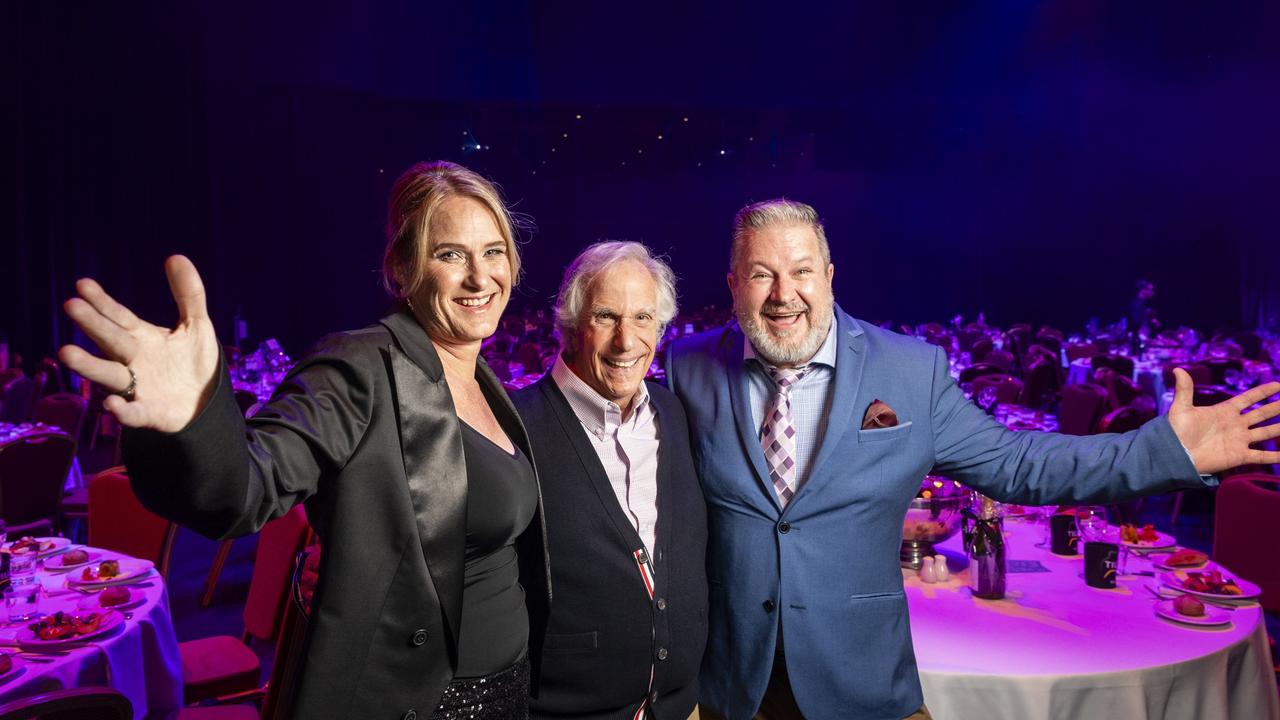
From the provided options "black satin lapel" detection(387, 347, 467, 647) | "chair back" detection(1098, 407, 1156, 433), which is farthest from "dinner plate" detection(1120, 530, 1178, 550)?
"black satin lapel" detection(387, 347, 467, 647)

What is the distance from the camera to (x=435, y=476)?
1388 mm

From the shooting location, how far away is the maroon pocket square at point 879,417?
6.31 ft

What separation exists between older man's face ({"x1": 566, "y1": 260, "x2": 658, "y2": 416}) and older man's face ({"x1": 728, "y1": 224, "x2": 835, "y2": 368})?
0.21 meters

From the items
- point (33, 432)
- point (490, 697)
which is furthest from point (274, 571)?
point (33, 432)

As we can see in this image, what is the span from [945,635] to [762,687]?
1.94ft

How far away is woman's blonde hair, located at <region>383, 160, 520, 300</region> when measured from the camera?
160 cm

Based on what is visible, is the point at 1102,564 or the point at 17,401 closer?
the point at 1102,564

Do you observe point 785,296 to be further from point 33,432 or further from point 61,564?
point 33,432

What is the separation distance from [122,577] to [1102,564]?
3.06m

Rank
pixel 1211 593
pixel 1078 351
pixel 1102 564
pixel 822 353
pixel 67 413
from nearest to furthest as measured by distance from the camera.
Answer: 1. pixel 822 353
2. pixel 1211 593
3. pixel 1102 564
4. pixel 67 413
5. pixel 1078 351

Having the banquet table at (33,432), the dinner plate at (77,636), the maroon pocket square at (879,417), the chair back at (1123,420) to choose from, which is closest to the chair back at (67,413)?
the banquet table at (33,432)

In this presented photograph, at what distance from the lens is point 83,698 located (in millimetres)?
2234

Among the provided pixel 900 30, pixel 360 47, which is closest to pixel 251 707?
pixel 360 47

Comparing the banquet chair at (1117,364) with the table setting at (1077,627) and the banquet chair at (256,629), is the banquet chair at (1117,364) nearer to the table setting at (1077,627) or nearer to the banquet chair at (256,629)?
the table setting at (1077,627)
